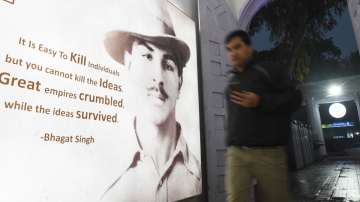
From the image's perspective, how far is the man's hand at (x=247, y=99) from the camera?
45.5 inches

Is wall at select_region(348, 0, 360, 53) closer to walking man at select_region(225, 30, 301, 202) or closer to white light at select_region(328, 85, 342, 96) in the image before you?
walking man at select_region(225, 30, 301, 202)

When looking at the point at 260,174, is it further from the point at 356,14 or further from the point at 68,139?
the point at 356,14

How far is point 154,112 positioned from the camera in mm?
2070

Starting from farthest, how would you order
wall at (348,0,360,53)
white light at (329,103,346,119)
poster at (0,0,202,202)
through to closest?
white light at (329,103,346,119), wall at (348,0,360,53), poster at (0,0,202,202)

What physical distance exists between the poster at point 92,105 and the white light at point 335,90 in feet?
35.5

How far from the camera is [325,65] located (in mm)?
10836

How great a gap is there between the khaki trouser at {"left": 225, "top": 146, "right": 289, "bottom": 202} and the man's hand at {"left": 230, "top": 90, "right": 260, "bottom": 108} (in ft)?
0.67

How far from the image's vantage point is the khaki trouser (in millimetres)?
1116

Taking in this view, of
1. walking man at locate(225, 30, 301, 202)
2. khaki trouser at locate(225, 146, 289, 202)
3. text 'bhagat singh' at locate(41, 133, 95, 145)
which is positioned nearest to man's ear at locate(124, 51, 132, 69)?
text 'bhagat singh' at locate(41, 133, 95, 145)

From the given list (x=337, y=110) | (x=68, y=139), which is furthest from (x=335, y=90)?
(x=68, y=139)

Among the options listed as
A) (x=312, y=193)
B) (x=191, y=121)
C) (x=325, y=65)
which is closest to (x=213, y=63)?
(x=191, y=121)

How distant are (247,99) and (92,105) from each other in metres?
0.95

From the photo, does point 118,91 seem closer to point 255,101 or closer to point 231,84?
A: point 231,84

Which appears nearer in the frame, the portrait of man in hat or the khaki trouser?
the khaki trouser
